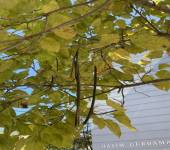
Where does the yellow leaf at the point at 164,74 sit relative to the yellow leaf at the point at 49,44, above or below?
below

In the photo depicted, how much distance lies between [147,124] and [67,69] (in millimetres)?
6602

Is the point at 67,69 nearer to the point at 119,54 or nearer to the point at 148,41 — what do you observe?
the point at 119,54

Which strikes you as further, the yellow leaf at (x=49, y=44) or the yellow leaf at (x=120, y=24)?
the yellow leaf at (x=120, y=24)

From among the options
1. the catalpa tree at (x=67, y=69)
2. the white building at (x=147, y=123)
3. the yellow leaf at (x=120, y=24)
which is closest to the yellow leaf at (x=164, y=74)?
the catalpa tree at (x=67, y=69)

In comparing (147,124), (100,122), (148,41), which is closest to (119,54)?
(148,41)

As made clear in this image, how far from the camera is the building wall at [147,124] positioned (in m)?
7.57

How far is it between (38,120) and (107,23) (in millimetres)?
434

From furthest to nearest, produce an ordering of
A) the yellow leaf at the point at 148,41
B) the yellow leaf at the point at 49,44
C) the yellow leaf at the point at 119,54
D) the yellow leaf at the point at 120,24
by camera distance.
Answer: the yellow leaf at the point at 120,24
the yellow leaf at the point at 119,54
the yellow leaf at the point at 148,41
the yellow leaf at the point at 49,44

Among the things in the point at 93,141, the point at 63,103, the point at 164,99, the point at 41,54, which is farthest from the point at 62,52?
the point at 93,141

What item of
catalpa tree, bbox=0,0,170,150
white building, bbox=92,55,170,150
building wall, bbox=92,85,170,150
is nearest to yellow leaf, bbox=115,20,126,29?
catalpa tree, bbox=0,0,170,150

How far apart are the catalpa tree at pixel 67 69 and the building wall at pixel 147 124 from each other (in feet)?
19.9

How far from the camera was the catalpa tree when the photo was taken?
1.15 metres

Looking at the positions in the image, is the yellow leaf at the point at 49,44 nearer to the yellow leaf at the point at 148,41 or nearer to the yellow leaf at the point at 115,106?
the yellow leaf at the point at 148,41

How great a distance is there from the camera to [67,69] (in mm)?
1525
